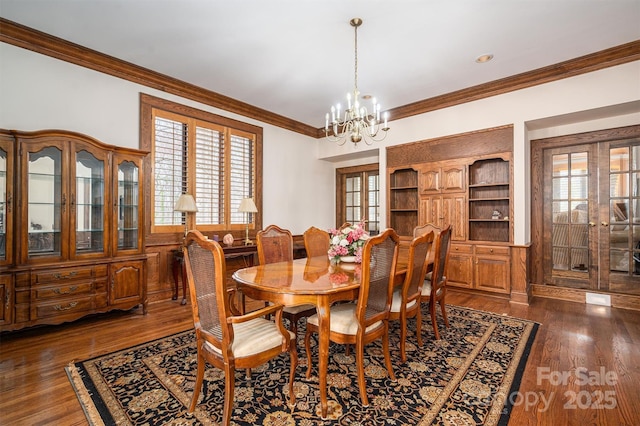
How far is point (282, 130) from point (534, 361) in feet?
16.0

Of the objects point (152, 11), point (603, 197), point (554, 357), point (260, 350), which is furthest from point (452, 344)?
point (152, 11)

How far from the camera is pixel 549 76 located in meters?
3.83

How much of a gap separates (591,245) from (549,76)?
2307 millimetres

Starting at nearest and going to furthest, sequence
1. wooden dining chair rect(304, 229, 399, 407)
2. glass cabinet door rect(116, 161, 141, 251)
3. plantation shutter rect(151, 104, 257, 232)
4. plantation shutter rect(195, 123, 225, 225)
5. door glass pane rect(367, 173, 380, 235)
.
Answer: wooden dining chair rect(304, 229, 399, 407) < glass cabinet door rect(116, 161, 141, 251) < plantation shutter rect(151, 104, 257, 232) < plantation shutter rect(195, 123, 225, 225) < door glass pane rect(367, 173, 380, 235)

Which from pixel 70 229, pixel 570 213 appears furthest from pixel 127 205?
pixel 570 213

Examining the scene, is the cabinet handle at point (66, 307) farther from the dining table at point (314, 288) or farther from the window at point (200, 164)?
the dining table at point (314, 288)

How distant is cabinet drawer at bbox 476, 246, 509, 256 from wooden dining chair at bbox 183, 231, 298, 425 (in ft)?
11.6

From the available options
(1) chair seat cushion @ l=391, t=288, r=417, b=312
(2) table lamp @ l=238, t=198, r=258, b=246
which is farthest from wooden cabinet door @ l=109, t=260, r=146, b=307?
(1) chair seat cushion @ l=391, t=288, r=417, b=312

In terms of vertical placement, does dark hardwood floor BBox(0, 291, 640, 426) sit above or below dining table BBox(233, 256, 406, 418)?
below

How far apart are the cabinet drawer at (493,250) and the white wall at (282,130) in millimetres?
220

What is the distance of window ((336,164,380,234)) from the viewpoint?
638 centimetres

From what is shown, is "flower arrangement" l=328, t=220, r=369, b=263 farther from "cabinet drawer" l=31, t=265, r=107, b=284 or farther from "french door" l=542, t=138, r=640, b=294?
"french door" l=542, t=138, r=640, b=294

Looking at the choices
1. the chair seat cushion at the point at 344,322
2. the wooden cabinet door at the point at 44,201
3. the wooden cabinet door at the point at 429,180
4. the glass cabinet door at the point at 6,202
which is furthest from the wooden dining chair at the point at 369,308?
the wooden cabinet door at the point at 429,180

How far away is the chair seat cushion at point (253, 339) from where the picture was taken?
1668 millimetres
